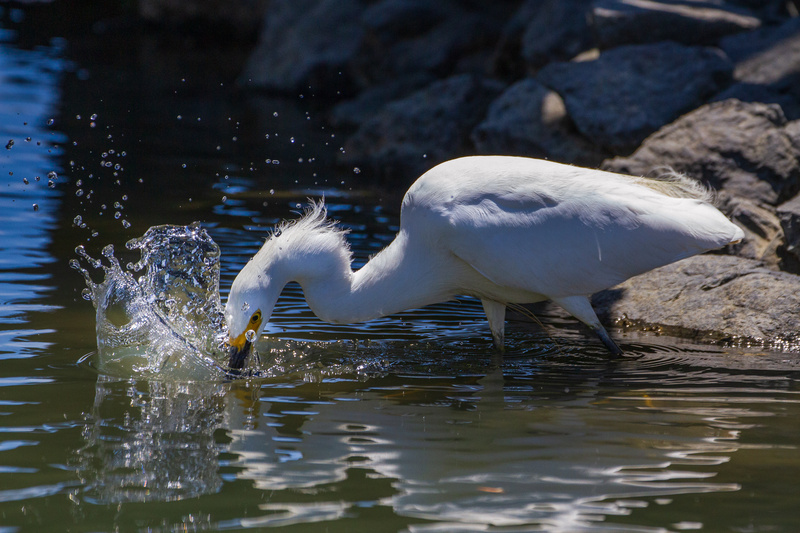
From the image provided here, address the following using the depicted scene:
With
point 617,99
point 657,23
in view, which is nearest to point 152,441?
point 617,99

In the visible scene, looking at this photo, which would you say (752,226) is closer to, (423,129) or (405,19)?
(423,129)

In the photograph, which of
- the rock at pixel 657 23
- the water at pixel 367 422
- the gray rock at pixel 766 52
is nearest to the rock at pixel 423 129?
the rock at pixel 657 23

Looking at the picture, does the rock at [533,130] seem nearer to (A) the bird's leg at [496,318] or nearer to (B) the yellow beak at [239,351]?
(A) the bird's leg at [496,318]

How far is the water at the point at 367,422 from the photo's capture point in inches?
144

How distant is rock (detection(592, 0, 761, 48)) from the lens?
12195mm

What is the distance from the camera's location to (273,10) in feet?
68.6

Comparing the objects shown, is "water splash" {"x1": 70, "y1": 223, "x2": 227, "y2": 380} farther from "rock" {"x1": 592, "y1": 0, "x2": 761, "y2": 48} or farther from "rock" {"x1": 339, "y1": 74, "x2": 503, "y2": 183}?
"rock" {"x1": 592, "y1": 0, "x2": 761, "y2": 48}

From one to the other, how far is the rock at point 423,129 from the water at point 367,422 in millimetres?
3426

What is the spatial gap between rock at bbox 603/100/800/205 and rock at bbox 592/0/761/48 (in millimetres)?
3751

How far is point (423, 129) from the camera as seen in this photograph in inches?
512

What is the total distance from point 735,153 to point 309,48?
495 inches

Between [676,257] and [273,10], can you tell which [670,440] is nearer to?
[676,257]

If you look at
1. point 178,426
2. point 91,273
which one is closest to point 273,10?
point 91,273

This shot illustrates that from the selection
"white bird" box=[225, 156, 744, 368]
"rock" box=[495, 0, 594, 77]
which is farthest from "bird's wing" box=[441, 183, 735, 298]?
"rock" box=[495, 0, 594, 77]
